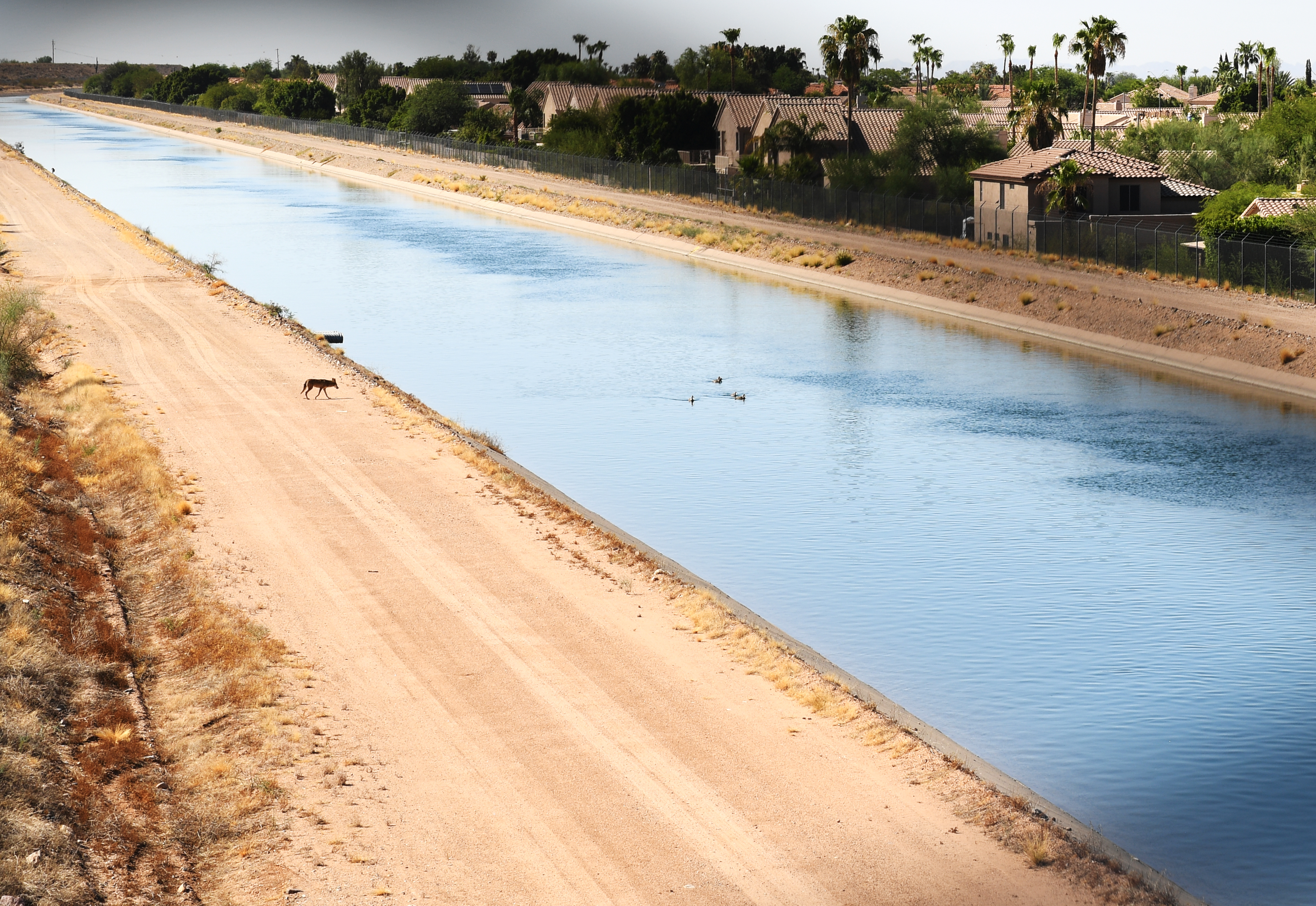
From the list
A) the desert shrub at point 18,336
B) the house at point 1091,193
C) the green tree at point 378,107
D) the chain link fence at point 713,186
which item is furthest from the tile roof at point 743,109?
the desert shrub at point 18,336

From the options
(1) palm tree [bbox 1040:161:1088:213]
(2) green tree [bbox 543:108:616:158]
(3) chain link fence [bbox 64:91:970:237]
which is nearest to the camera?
(1) palm tree [bbox 1040:161:1088:213]

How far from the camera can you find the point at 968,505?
95.5ft

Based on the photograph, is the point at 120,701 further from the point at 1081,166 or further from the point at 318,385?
the point at 1081,166

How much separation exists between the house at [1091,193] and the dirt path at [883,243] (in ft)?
10.4

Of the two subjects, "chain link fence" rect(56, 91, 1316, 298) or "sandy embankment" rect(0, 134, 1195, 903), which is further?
"chain link fence" rect(56, 91, 1316, 298)

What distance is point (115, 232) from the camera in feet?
247

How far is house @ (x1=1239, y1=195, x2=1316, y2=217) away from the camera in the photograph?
2185 inches

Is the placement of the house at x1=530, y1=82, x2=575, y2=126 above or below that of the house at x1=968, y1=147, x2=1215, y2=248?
above

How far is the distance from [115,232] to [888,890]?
70.7 m

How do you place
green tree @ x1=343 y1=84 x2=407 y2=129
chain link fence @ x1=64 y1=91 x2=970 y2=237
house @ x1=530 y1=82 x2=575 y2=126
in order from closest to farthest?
chain link fence @ x1=64 y1=91 x2=970 y2=237 → house @ x1=530 y1=82 x2=575 y2=126 → green tree @ x1=343 y1=84 x2=407 y2=129

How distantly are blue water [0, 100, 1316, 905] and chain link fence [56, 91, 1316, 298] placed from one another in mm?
9540

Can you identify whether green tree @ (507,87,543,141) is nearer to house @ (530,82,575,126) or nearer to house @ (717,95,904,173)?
house @ (530,82,575,126)

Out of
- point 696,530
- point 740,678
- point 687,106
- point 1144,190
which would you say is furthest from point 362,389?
point 687,106

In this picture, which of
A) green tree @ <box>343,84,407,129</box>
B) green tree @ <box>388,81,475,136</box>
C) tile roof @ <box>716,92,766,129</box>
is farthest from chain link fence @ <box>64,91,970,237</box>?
green tree @ <box>343,84,407,129</box>
